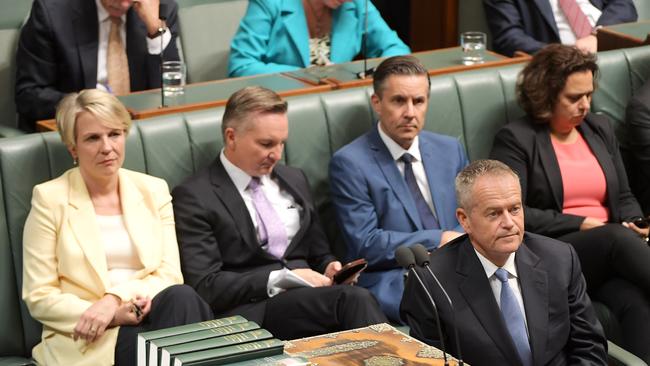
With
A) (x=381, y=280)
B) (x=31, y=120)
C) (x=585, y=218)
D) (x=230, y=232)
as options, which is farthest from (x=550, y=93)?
(x=31, y=120)

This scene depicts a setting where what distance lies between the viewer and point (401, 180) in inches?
161

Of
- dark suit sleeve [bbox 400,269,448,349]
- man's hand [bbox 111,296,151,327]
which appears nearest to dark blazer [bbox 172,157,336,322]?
man's hand [bbox 111,296,151,327]

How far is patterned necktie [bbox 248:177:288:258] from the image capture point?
12.7 ft

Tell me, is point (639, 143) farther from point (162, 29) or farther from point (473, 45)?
point (162, 29)

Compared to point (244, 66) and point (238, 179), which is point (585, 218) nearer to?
point (238, 179)

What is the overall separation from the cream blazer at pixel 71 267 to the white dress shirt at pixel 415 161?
2.83 ft

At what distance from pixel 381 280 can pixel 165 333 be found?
1323 mm

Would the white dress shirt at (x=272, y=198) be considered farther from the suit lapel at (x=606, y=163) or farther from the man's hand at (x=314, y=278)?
the suit lapel at (x=606, y=163)

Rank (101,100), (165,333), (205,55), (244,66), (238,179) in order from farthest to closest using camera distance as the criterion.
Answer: (205,55)
(244,66)
(238,179)
(101,100)
(165,333)

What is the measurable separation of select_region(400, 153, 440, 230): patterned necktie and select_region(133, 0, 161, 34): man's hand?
1133 mm

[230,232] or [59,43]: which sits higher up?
[59,43]

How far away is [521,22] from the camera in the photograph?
5.67 meters

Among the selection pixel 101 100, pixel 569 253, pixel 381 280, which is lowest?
pixel 381 280

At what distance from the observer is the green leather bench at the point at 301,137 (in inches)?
145
